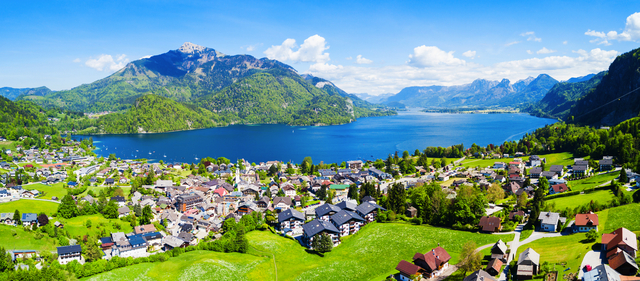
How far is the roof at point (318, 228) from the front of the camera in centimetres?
4172

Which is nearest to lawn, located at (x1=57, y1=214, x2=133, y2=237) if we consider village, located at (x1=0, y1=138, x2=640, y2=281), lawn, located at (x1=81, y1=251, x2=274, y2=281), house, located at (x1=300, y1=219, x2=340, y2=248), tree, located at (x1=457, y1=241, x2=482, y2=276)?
village, located at (x1=0, y1=138, x2=640, y2=281)

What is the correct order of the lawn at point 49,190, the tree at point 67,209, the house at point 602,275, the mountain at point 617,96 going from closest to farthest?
1. the house at point 602,275
2. the tree at point 67,209
3. the lawn at point 49,190
4. the mountain at point 617,96

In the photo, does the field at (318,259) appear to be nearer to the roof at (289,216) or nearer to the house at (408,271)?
the house at (408,271)

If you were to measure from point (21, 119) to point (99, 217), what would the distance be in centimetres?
14138

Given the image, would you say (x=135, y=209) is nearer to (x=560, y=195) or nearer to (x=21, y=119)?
(x=560, y=195)

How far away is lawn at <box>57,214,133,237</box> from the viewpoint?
45500 mm

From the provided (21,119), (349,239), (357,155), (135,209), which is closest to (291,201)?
(349,239)

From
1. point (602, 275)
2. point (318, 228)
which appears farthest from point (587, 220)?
point (318, 228)

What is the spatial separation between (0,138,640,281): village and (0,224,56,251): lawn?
1.91 meters

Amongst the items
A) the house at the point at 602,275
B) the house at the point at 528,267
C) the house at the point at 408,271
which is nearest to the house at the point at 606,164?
the house at the point at 528,267

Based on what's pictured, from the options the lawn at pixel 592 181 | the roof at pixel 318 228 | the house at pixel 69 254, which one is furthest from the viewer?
the lawn at pixel 592 181

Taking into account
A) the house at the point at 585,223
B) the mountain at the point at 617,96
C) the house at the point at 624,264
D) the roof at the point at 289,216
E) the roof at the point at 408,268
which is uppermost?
the mountain at the point at 617,96

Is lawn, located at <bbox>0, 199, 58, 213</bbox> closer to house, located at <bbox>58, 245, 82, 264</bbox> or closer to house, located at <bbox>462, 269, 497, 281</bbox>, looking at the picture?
house, located at <bbox>58, 245, 82, 264</bbox>

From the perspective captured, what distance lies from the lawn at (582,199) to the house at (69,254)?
54.2 m
